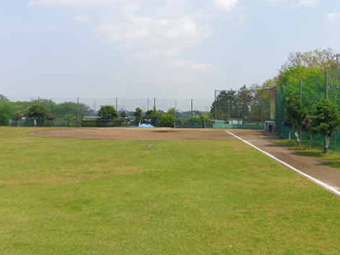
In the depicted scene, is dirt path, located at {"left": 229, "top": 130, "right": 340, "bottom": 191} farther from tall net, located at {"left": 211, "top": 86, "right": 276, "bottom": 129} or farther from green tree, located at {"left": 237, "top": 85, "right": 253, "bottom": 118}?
green tree, located at {"left": 237, "top": 85, "right": 253, "bottom": 118}

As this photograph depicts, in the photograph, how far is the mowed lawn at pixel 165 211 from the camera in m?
4.05

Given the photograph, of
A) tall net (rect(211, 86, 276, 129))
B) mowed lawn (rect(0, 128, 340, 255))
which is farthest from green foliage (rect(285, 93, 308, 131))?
tall net (rect(211, 86, 276, 129))

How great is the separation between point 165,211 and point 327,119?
9.75 meters

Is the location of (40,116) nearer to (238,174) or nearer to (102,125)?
(102,125)

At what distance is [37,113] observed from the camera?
1574 inches

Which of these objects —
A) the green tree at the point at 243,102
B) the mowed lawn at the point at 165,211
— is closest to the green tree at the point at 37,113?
the green tree at the point at 243,102

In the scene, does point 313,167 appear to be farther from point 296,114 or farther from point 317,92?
point 317,92

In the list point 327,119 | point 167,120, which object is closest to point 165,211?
point 327,119

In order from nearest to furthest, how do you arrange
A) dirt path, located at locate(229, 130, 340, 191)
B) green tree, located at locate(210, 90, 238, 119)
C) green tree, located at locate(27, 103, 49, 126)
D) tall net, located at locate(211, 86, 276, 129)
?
1. dirt path, located at locate(229, 130, 340, 191)
2. tall net, located at locate(211, 86, 276, 129)
3. green tree, located at locate(210, 90, 238, 119)
4. green tree, located at locate(27, 103, 49, 126)

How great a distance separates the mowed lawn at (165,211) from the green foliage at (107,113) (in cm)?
3148

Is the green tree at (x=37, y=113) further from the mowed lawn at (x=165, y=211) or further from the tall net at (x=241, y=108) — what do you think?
the mowed lawn at (x=165, y=211)

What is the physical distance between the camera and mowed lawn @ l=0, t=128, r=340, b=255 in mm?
4047

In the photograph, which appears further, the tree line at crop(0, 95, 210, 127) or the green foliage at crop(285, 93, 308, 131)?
the tree line at crop(0, 95, 210, 127)

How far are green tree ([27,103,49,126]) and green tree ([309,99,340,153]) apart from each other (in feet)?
113
